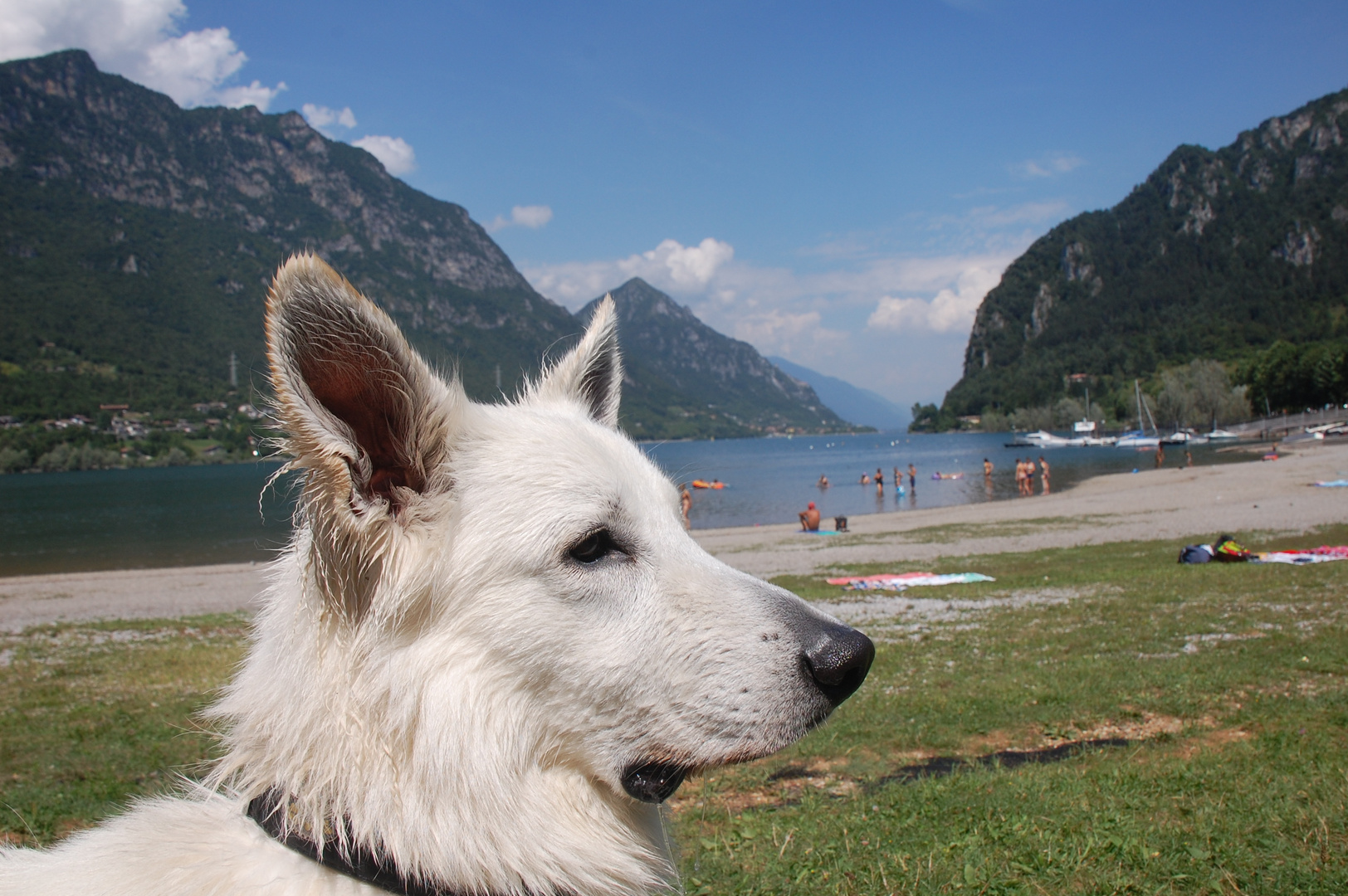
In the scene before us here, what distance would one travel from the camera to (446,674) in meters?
2.21

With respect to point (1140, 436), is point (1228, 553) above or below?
below

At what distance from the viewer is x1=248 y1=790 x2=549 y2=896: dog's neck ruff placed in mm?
2047

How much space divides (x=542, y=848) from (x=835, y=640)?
109 cm

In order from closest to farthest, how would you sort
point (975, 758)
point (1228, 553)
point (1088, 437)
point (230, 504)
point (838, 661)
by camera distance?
point (838, 661) < point (975, 758) < point (1228, 553) < point (230, 504) < point (1088, 437)

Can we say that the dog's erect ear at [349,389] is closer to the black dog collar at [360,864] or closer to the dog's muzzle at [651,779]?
the black dog collar at [360,864]

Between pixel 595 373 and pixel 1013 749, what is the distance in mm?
5827

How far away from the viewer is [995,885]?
399cm

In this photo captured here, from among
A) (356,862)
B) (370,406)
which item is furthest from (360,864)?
(370,406)

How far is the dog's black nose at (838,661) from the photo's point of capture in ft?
7.44

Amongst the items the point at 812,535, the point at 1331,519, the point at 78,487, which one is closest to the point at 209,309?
the point at 78,487

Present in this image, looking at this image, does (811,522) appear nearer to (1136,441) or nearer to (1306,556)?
(1306,556)

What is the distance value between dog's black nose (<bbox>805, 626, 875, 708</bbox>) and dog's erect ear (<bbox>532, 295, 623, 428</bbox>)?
1583 millimetres

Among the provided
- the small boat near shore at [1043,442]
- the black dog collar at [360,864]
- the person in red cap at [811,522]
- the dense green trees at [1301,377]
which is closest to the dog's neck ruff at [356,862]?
the black dog collar at [360,864]

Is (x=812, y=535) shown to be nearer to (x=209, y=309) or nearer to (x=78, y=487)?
(x=78, y=487)
